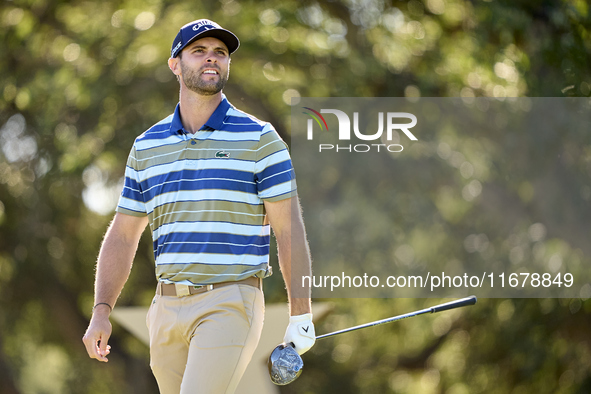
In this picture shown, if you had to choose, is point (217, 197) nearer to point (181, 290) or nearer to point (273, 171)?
point (273, 171)

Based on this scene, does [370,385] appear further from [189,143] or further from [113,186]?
[189,143]

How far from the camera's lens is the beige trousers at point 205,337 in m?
2.93

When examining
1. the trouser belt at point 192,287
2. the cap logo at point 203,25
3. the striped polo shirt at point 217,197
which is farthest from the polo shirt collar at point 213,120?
the trouser belt at point 192,287

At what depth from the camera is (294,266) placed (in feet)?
10.3

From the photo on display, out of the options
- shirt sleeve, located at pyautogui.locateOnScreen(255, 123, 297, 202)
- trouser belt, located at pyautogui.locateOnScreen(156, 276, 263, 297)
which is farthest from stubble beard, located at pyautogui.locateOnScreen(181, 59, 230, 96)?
trouser belt, located at pyautogui.locateOnScreen(156, 276, 263, 297)

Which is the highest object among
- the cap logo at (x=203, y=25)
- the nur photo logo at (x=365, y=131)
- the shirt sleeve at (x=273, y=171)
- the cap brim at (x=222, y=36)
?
the cap logo at (x=203, y=25)

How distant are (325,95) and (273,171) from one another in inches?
267

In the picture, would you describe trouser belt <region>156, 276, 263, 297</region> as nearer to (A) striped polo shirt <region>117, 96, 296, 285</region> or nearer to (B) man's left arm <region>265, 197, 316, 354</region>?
(A) striped polo shirt <region>117, 96, 296, 285</region>

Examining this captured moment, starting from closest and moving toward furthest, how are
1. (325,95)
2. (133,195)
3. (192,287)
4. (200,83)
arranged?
(192,287)
(200,83)
(133,195)
(325,95)

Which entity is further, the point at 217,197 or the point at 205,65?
the point at 205,65

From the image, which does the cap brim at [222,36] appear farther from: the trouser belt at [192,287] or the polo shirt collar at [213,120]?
the trouser belt at [192,287]

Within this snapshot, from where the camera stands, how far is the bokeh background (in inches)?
369

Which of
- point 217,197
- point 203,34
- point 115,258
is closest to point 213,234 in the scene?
point 217,197

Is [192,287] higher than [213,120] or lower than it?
lower
